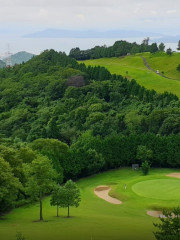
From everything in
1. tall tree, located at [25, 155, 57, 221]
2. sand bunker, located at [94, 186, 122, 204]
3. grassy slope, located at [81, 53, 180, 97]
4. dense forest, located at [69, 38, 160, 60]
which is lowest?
sand bunker, located at [94, 186, 122, 204]

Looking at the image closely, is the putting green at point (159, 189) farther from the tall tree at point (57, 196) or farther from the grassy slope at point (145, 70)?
the grassy slope at point (145, 70)

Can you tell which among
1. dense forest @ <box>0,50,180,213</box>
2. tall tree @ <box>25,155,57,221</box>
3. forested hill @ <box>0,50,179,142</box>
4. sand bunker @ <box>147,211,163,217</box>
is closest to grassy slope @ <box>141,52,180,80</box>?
forested hill @ <box>0,50,179,142</box>

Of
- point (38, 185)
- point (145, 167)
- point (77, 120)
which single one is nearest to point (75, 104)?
point (77, 120)

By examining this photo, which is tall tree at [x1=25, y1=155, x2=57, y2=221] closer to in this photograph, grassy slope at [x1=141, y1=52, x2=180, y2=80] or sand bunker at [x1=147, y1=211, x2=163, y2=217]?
sand bunker at [x1=147, y1=211, x2=163, y2=217]

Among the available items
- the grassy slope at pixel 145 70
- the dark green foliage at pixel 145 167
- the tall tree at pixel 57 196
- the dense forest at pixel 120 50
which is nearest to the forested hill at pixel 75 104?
the grassy slope at pixel 145 70

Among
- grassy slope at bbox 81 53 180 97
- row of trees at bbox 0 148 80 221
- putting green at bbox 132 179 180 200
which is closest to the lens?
row of trees at bbox 0 148 80 221

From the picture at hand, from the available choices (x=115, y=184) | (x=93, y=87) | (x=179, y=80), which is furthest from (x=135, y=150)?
(x=179, y=80)

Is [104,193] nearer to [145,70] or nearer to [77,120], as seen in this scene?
[77,120]
